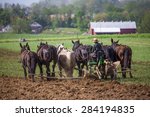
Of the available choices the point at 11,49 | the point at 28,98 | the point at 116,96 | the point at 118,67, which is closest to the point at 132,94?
the point at 116,96

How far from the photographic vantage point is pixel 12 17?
392 inches

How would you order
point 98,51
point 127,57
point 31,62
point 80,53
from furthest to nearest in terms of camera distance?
point 80,53, point 127,57, point 31,62, point 98,51

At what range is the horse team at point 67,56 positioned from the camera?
32.7 feet

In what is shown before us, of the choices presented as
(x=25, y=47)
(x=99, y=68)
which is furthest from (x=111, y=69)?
(x=25, y=47)

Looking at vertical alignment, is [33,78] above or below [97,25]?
below

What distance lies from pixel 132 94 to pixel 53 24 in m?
1.64

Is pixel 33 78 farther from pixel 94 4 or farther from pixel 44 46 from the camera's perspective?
pixel 94 4

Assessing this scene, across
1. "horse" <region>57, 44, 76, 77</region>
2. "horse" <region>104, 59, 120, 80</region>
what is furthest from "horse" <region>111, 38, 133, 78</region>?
"horse" <region>57, 44, 76, 77</region>

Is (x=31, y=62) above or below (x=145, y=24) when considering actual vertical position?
below

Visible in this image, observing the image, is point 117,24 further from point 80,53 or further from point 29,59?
→ point 29,59

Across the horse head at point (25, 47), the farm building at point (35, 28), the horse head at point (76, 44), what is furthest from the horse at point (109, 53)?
the horse head at point (25, 47)

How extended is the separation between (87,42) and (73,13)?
50cm

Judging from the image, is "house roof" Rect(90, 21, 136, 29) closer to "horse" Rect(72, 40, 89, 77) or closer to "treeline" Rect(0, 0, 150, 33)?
"treeline" Rect(0, 0, 150, 33)

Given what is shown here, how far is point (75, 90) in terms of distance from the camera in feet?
30.8
